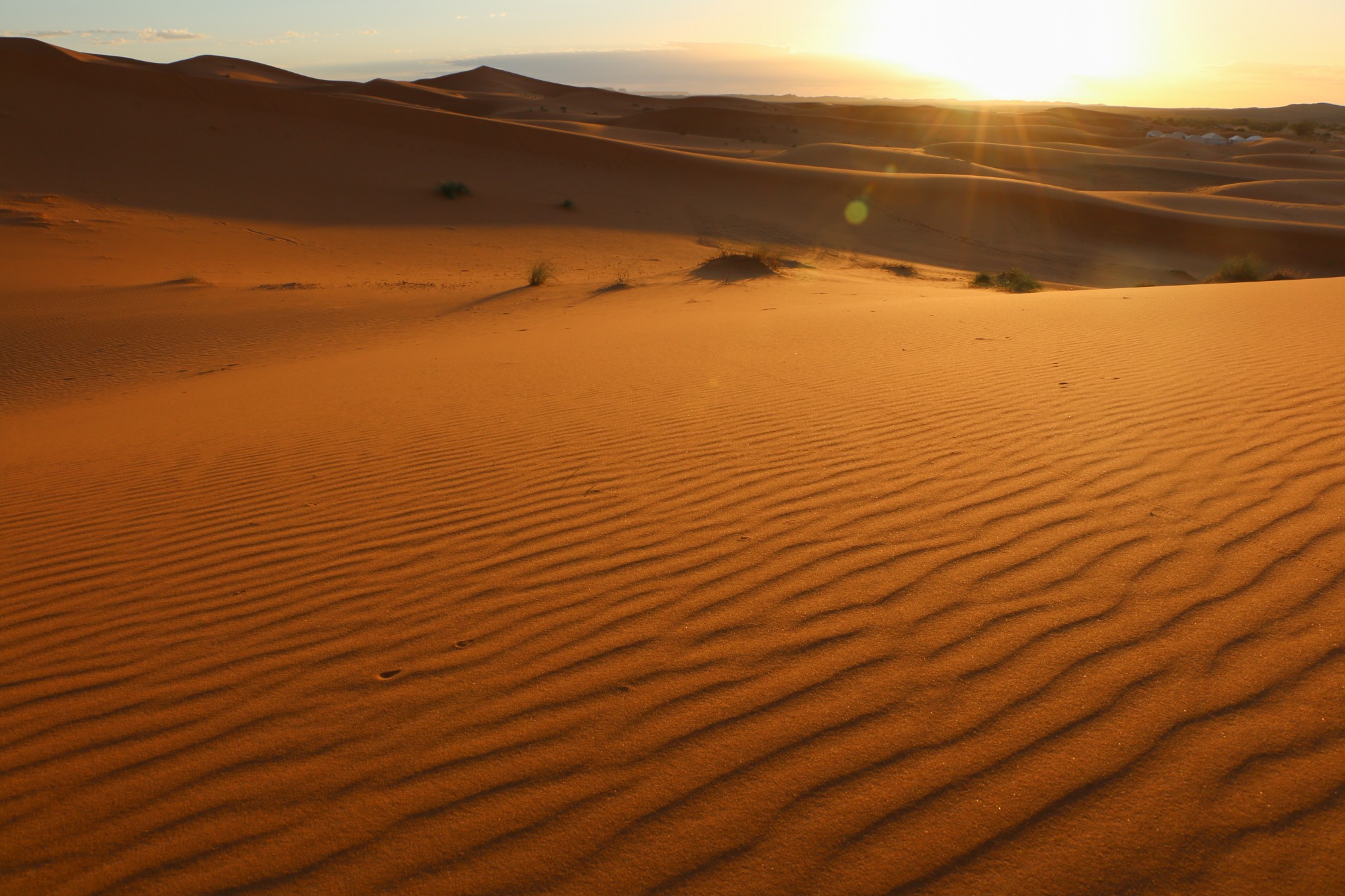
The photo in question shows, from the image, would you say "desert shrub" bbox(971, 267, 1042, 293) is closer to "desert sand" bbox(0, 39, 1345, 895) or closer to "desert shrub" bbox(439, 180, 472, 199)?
"desert sand" bbox(0, 39, 1345, 895)

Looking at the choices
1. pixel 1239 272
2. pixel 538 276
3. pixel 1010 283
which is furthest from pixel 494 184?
pixel 1239 272

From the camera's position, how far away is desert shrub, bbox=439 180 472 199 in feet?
78.6

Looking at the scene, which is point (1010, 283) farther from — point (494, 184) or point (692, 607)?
point (494, 184)

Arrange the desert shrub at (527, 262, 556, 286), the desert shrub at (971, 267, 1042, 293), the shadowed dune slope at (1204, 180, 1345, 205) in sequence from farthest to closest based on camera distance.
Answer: the shadowed dune slope at (1204, 180, 1345, 205) < the desert shrub at (971, 267, 1042, 293) < the desert shrub at (527, 262, 556, 286)

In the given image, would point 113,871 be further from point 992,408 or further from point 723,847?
point 992,408

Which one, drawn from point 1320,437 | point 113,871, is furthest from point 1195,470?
point 113,871

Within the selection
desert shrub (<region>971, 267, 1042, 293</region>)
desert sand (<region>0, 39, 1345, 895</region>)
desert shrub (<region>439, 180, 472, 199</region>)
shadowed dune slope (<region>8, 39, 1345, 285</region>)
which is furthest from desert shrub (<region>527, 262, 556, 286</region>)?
desert shrub (<region>439, 180, 472, 199</region>)

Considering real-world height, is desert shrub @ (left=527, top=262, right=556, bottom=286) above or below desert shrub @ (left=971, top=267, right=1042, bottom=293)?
below

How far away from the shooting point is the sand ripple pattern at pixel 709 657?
204 centimetres

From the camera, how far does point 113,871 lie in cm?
208

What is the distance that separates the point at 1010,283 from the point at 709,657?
50.8 ft

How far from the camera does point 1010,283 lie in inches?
642

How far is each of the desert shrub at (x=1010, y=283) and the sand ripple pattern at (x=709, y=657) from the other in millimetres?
10780

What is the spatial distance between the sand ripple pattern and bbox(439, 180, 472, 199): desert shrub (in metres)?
19.8
